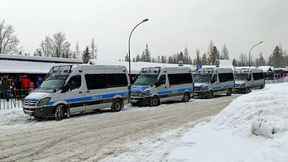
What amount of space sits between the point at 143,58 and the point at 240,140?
161 m

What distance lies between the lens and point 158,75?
2211cm

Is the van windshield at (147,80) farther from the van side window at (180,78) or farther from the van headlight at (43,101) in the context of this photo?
the van headlight at (43,101)

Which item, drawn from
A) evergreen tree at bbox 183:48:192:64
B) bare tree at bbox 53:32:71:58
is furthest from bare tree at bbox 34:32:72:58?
evergreen tree at bbox 183:48:192:64

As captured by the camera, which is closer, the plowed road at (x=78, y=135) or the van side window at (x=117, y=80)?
the plowed road at (x=78, y=135)

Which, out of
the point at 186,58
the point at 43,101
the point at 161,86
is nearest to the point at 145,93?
the point at 161,86

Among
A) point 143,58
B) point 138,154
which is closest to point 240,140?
point 138,154

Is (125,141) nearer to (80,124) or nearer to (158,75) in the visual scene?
(80,124)

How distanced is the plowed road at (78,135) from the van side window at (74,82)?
1.60 meters

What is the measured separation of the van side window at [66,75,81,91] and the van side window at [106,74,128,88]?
2.14 m

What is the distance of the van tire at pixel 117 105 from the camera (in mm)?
18372

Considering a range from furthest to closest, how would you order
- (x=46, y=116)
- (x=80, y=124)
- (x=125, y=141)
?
(x=46, y=116), (x=80, y=124), (x=125, y=141)

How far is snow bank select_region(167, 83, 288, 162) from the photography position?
265 inches

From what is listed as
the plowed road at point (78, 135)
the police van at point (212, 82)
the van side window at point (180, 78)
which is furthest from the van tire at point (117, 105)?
the police van at point (212, 82)

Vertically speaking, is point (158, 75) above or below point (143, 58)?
below
